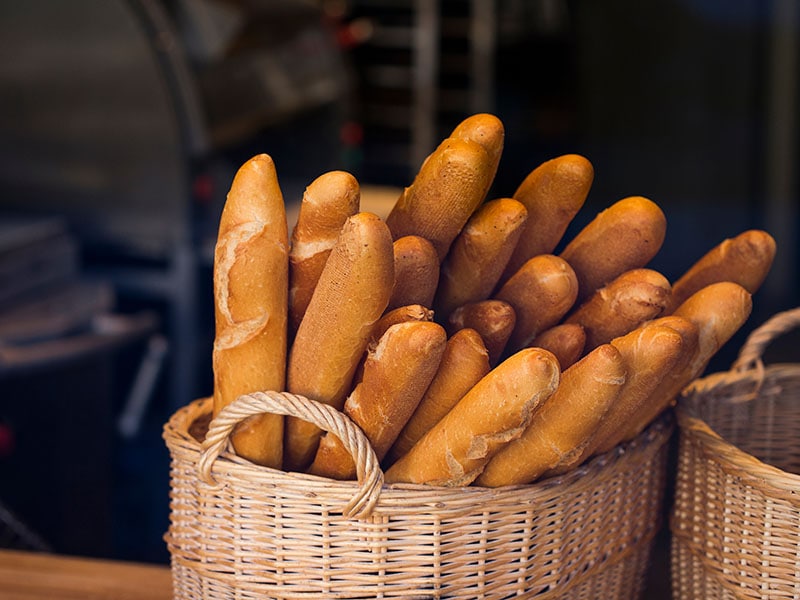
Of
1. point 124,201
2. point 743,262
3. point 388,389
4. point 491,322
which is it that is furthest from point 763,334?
point 124,201

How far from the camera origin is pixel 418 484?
69cm

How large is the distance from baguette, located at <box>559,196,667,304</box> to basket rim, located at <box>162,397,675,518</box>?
0.48ft

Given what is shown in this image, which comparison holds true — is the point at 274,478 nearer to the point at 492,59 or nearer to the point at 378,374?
the point at 378,374

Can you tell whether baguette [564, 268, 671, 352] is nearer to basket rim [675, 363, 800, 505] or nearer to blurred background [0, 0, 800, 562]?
basket rim [675, 363, 800, 505]

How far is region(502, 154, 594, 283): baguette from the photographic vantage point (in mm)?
814

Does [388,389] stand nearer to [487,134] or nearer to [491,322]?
[491,322]

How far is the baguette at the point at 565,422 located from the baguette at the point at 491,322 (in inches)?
2.8

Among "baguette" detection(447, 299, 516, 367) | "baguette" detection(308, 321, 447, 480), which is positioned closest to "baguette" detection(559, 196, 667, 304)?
"baguette" detection(447, 299, 516, 367)

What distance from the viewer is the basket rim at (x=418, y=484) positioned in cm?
68

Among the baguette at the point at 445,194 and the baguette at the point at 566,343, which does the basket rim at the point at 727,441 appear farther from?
the baguette at the point at 445,194

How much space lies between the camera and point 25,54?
2078 mm

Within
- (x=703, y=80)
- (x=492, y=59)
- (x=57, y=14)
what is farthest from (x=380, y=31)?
(x=57, y=14)

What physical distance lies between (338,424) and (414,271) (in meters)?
0.13

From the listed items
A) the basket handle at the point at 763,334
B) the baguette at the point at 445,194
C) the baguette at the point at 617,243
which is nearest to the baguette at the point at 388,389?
the baguette at the point at 445,194
